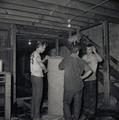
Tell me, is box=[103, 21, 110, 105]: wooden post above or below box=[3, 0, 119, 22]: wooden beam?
below

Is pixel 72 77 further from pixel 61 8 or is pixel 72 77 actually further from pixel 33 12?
pixel 33 12

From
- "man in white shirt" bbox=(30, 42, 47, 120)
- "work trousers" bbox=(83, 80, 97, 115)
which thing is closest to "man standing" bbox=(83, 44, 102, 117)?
"work trousers" bbox=(83, 80, 97, 115)

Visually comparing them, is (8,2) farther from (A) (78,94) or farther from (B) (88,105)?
(B) (88,105)

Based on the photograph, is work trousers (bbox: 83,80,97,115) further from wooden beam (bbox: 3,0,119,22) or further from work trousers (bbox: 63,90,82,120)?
wooden beam (bbox: 3,0,119,22)

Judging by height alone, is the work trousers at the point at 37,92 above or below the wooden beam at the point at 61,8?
below

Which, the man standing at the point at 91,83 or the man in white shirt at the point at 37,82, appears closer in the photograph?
the man in white shirt at the point at 37,82

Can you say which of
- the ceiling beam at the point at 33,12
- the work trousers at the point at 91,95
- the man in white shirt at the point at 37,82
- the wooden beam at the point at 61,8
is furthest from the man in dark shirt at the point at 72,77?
the ceiling beam at the point at 33,12

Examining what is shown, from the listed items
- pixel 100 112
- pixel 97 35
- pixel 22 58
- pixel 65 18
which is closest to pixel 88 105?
pixel 100 112

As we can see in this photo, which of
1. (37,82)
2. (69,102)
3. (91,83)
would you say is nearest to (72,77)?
(69,102)

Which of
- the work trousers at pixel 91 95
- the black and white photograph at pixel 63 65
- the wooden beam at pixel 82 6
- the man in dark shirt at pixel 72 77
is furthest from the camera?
the work trousers at pixel 91 95

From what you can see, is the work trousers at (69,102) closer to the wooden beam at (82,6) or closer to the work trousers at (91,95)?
the work trousers at (91,95)

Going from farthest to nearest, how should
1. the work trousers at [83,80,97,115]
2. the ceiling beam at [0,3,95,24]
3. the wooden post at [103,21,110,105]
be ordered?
the wooden post at [103,21,110,105]
the work trousers at [83,80,97,115]
the ceiling beam at [0,3,95,24]

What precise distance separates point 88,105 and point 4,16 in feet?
11.6

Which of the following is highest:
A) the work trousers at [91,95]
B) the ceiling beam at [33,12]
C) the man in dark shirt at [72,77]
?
the ceiling beam at [33,12]
